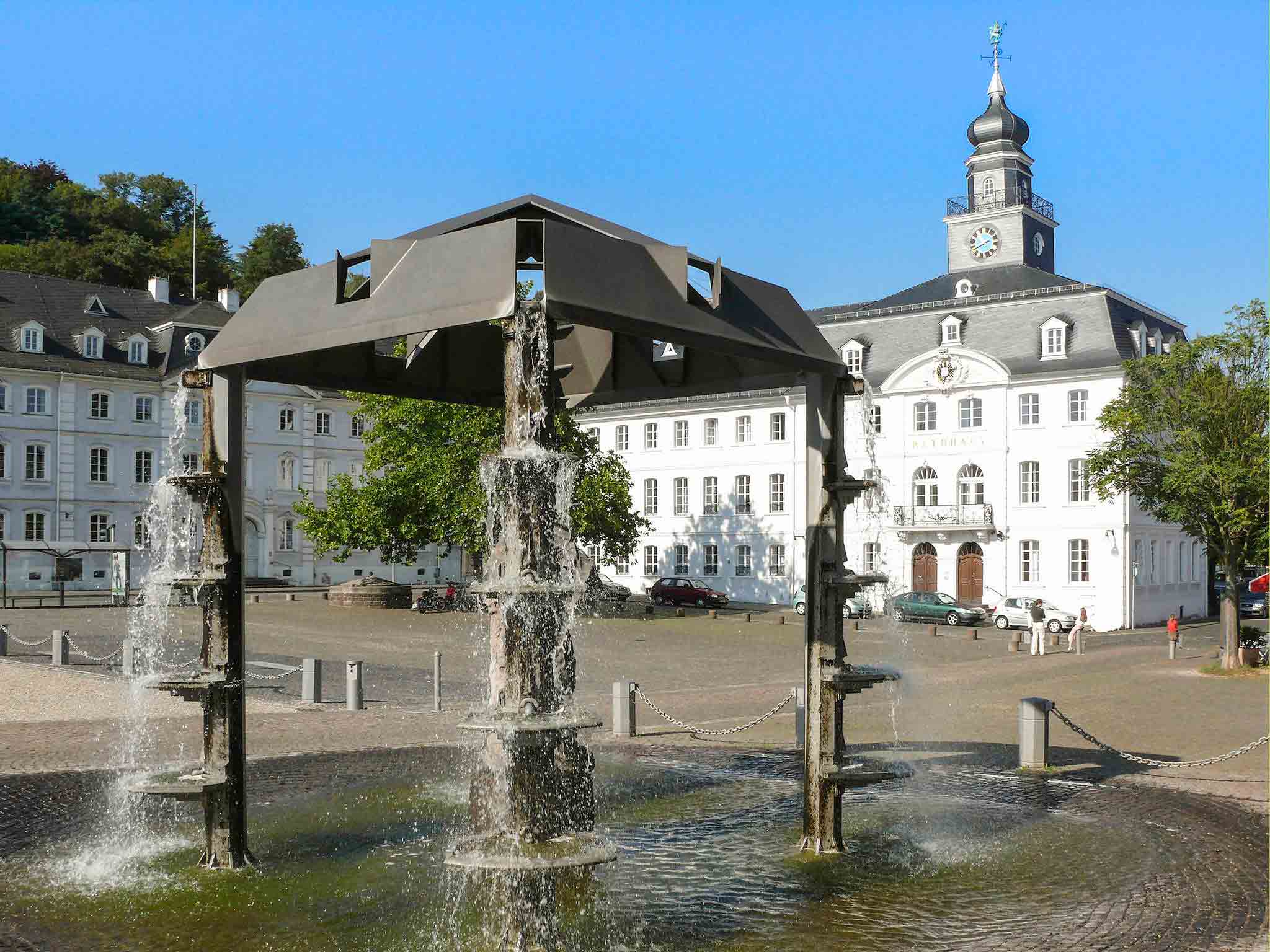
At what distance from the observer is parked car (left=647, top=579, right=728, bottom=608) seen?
53.0 m

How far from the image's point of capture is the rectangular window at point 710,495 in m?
61.2

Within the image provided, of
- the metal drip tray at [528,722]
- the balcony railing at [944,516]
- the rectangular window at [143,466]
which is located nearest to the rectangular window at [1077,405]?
the balcony railing at [944,516]

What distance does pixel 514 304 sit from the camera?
20.1 ft

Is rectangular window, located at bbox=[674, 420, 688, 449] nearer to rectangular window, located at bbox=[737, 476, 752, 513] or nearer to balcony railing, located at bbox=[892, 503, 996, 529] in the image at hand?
rectangular window, located at bbox=[737, 476, 752, 513]

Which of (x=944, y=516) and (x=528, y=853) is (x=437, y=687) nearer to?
(x=528, y=853)

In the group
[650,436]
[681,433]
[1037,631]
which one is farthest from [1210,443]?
[650,436]

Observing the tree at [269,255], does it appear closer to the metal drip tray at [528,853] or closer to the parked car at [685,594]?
the parked car at [685,594]

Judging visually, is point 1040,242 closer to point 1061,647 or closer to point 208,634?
point 1061,647

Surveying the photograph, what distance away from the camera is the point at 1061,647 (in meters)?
38.1

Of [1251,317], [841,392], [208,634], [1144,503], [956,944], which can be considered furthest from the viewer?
[1144,503]

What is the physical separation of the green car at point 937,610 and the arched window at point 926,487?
6929 millimetres

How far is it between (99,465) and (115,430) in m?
1.89

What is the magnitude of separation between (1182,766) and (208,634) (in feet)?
32.4

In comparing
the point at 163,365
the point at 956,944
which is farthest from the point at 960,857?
the point at 163,365
